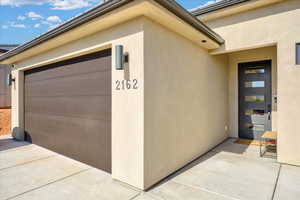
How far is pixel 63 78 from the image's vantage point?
4.65m

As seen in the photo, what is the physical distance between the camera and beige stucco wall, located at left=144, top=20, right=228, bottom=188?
2.89m

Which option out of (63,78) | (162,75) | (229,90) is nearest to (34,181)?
(63,78)

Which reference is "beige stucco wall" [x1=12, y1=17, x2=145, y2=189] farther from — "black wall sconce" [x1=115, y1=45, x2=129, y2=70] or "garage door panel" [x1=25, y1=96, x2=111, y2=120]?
"garage door panel" [x1=25, y1=96, x2=111, y2=120]

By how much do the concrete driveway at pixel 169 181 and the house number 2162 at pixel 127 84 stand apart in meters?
1.62

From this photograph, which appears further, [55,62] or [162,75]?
[55,62]

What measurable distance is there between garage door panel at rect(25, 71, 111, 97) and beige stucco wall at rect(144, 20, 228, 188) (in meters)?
1.03

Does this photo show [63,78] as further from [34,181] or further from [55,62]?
[34,181]

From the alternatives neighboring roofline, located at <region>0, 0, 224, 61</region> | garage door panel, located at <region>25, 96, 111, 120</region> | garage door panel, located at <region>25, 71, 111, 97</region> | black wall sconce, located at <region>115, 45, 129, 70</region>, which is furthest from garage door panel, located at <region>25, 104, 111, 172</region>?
neighboring roofline, located at <region>0, 0, 224, 61</region>

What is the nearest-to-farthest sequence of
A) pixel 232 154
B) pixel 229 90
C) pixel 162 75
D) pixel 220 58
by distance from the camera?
pixel 162 75 → pixel 232 154 → pixel 220 58 → pixel 229 90

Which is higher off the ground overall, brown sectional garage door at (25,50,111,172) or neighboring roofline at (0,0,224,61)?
neighboring roofline at (0,0,224,61)

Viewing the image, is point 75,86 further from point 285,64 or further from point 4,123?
point 4,123

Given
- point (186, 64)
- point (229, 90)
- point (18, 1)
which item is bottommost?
point (229, 90)

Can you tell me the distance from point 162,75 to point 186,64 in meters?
0.98

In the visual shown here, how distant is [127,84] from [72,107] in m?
2.10
